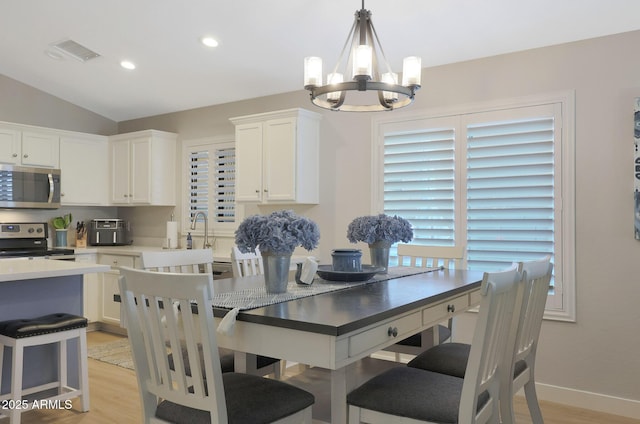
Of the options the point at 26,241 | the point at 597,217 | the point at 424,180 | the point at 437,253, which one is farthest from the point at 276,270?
the point at 26,241

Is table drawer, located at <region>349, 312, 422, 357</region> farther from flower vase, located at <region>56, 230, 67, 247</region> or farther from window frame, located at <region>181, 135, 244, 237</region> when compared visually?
flower vase, located at <region>56, 230, 67, 247</region>

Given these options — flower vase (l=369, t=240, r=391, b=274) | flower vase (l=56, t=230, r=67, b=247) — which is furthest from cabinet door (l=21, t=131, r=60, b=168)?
flower vase (l=369, t=240, r=391, b=274)

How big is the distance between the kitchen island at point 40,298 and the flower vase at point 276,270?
1.44 m

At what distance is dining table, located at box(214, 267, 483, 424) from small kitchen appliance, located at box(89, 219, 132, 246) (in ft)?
12.8

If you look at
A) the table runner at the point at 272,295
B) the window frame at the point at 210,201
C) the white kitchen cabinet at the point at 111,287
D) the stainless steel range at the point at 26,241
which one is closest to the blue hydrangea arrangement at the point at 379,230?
the table runner at the point at 272,295

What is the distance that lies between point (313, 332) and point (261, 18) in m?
2.73

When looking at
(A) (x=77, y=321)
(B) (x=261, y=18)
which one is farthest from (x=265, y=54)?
(A) (x=77, y=321)

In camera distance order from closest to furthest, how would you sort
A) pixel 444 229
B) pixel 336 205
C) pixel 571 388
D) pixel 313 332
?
pixel 313 332 < pixel 571 388 < pixel 444 229 < pixel 336 205

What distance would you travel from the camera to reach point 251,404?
1.77 meters

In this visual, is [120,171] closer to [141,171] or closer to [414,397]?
[141,171]

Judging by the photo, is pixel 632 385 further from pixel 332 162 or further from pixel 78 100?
pixel 78 100

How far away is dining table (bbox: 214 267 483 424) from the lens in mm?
1584

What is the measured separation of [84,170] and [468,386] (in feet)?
17.0

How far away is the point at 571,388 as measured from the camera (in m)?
3.44
